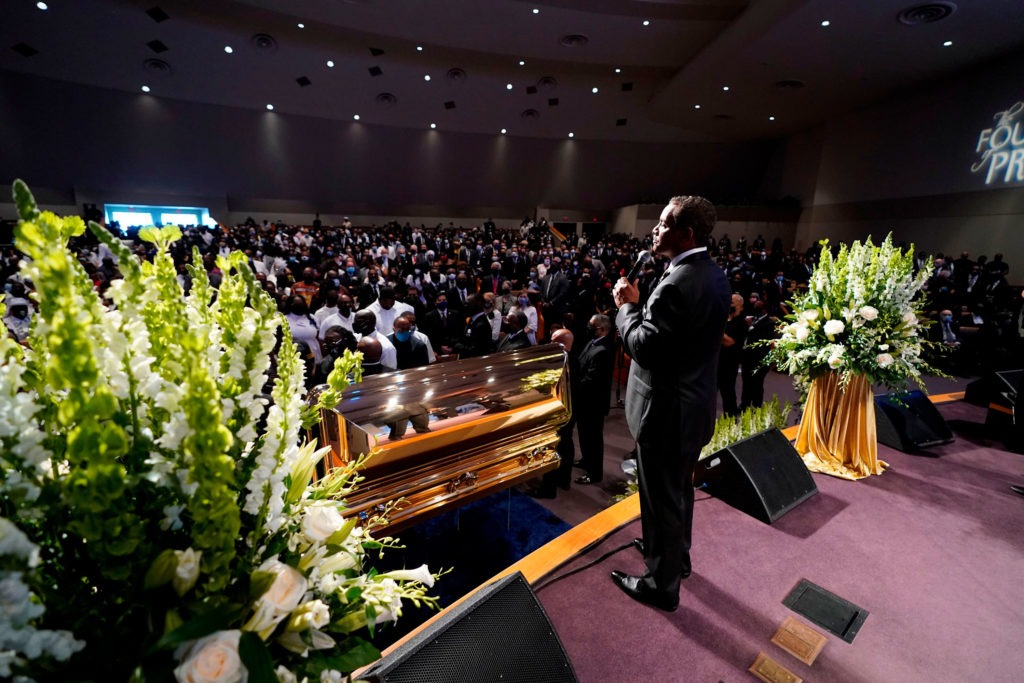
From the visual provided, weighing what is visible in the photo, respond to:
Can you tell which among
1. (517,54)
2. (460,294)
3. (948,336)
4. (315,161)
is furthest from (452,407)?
(315,161)

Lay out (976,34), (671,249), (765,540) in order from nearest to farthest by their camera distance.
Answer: (671,249) < (765,540) < (976,34)

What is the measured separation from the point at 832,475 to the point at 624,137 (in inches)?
946

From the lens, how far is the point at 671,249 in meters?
2.06

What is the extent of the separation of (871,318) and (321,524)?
3546 mm

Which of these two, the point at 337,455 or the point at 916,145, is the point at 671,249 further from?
the point at 916,145

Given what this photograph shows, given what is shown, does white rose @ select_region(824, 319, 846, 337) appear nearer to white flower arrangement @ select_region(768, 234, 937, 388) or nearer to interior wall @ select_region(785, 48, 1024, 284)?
white flower arrangement @ select_region(768, 234, 937, 388)

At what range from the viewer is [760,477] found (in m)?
3.03

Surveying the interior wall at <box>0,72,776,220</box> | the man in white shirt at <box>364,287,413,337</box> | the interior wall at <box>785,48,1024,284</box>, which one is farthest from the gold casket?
the interior wall at <box>0,72,776,220</box>

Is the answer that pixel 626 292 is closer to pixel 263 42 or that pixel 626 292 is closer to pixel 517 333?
pixel 517 333

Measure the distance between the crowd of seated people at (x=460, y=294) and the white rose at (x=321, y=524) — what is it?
1.57 meters

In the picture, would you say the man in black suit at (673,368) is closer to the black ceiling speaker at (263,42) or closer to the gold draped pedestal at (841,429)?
the gold draped pedestal at (841,429)

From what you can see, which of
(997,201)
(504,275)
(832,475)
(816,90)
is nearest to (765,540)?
(832,475)

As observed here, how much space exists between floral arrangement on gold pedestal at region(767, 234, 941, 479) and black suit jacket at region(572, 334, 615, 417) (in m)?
1.30

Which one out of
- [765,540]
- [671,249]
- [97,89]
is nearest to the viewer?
[671,249]
